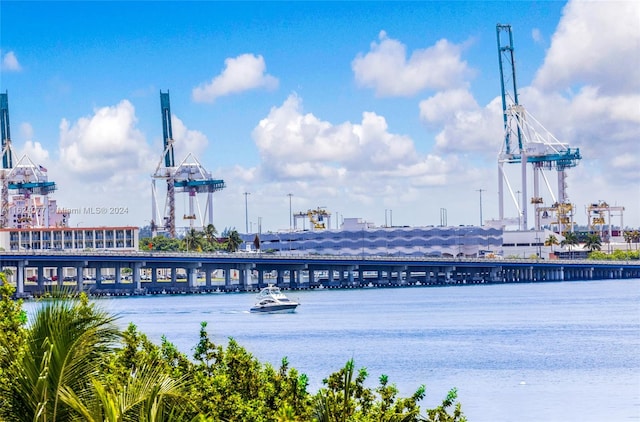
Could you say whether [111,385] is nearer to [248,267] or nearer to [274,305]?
[274,305]

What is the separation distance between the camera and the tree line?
40.2ft

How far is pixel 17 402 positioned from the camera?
12.9 metres

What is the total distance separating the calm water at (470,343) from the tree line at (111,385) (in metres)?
2.74

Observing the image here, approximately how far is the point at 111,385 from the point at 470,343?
187 feet

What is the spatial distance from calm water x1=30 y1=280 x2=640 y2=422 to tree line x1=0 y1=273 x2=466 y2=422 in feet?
9.00

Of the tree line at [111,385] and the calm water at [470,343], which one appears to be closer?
the tree line at [111,385]

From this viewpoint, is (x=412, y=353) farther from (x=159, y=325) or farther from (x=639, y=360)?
(x=159, y=325)

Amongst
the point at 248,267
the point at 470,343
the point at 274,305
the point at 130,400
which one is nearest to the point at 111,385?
the point at 130,400

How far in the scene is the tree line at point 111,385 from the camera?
1227 cm

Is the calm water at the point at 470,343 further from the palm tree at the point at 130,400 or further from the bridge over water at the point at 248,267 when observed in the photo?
the bridge over water at the point at 248,267

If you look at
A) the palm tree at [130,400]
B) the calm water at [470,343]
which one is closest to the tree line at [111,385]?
the palm tree at [130,400]

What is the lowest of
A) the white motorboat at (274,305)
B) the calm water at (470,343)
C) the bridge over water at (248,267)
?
the calm water at (470,343)

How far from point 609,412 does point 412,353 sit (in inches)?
936

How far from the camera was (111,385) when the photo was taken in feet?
43.2
